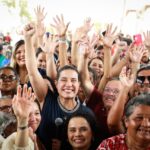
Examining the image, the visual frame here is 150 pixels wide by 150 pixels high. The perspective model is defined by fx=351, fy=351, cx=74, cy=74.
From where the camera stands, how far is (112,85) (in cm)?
304

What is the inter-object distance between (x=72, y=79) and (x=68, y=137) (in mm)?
525

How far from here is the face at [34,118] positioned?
2546mm

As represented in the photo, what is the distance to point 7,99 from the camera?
9.28ft

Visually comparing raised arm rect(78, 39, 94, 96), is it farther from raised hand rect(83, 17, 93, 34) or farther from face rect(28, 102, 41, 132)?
raised hand rect(83, 17, 93, 34)

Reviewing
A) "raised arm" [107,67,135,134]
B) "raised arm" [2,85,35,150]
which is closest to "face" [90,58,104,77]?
"raised arm" [107,67,135,134]

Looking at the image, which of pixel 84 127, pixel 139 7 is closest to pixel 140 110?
pixel 84 127

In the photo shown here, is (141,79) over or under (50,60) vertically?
under

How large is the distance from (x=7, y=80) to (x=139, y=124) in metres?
1.53

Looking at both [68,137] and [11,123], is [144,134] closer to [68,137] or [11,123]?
[68,137]

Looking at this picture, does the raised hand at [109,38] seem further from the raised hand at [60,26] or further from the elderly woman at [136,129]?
the elderly woman at [136,129]

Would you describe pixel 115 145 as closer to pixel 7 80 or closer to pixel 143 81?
pixel 143 81

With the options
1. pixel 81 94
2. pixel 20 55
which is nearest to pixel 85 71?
pixel 81 94

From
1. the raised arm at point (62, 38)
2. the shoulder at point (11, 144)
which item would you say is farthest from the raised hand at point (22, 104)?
the raised arm at point (62, 38)

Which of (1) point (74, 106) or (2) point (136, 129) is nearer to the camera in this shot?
(2) point (136, 129)
